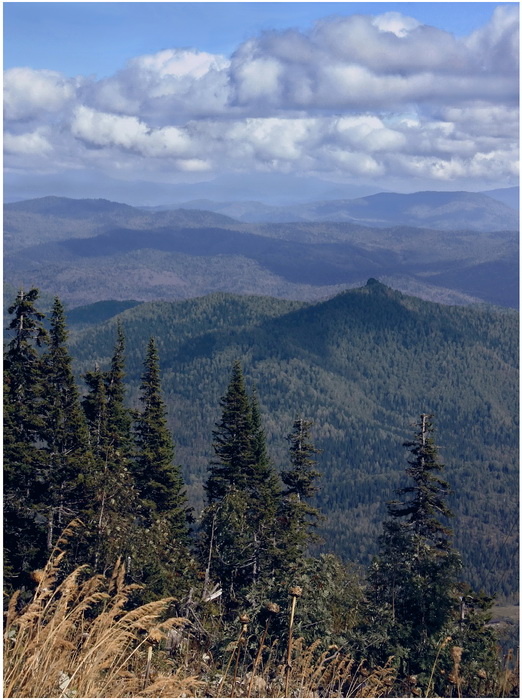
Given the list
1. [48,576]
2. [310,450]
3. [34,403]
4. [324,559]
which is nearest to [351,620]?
[324,559]

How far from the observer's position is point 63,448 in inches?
1076

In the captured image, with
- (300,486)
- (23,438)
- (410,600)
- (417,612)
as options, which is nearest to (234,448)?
(300,486)

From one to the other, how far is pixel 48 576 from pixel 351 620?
62.9ft

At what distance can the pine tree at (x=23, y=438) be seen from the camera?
2539 cm

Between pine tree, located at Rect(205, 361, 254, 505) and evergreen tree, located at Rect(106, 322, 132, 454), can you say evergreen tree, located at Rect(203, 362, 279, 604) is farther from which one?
evergreen tree, located at Rect(106, 322, 132, 454)

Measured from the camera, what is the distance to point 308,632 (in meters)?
20.2

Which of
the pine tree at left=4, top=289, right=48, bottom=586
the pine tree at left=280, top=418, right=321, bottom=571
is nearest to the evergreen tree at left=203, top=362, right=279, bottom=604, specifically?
the pine tree at left=280, top=418, right=321, bottom=571

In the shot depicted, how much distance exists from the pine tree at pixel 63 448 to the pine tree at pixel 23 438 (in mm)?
425

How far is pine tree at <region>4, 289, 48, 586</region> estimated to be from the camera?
25.4 m

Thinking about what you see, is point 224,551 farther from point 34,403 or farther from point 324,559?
point 34,403

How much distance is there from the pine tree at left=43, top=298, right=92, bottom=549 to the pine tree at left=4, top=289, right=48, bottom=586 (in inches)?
16.7

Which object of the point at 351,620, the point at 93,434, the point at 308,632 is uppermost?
the point at 93,434

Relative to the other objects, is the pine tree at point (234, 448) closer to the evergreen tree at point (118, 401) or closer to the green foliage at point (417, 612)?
the evergreen tree at point (118, 401)

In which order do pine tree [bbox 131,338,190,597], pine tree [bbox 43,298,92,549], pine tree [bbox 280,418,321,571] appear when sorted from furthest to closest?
pine tree [bbox 131,338,190,597] < pine tree [bbox 280,418,321,571] < pine tree [bbox 43,298,92,549]
